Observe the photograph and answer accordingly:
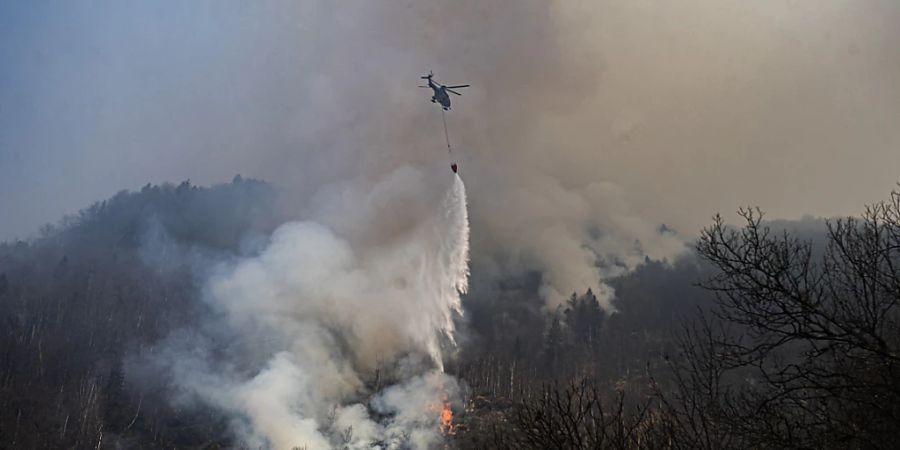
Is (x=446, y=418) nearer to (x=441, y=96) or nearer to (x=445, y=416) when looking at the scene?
(x=445, y=416)

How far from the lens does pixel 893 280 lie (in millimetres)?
9336

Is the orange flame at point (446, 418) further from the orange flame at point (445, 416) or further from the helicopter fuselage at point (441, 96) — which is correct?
the helicopter fuselage at point (441, 96)

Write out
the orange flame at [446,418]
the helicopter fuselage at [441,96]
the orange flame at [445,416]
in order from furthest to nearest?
the orange flame at [446,418] → the orange flame at [445,416] → the helicopter fuselage at [441,96]

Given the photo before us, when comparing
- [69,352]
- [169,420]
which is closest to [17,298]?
[69,352]

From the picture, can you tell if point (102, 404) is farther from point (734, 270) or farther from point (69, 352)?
point (734, 270)

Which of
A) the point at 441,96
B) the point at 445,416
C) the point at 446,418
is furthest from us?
the point at 445,416

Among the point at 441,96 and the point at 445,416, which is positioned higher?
the point at 441,96

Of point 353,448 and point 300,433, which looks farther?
point 353,448

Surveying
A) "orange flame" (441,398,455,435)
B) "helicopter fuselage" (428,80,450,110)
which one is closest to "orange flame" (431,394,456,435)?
"orange flame" (441,398,455,435)

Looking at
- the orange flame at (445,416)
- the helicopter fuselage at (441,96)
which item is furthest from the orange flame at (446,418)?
the helicopter fuselage at (441,96)

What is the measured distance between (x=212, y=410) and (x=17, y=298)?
75046 mm

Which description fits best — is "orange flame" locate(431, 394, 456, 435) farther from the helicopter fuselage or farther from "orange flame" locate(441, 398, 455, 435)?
the helicopter fuselage

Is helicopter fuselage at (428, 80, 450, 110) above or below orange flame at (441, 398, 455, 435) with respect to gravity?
above

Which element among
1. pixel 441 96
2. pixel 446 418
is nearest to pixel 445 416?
pixel 446 418
